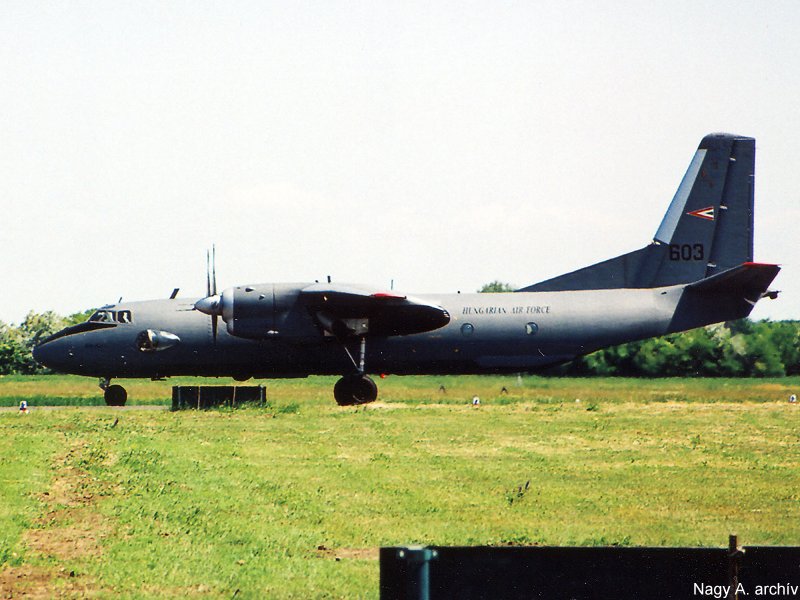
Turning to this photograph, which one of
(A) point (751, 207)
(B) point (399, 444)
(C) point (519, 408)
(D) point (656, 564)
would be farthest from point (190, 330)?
(D) point (656, 564)

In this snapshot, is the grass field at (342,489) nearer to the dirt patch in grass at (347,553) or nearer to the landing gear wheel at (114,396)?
the dirt patch in grass at (347,553)

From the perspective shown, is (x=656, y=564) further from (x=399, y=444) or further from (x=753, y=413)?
(x=753, y=413)

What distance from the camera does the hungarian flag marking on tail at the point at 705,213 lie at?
1341 inches

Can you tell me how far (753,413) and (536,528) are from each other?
60.3 ft

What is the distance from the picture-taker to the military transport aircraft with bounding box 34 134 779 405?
100.0 ft

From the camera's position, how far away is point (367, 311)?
31016 millimetres

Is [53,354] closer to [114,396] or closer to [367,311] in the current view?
[114,396]

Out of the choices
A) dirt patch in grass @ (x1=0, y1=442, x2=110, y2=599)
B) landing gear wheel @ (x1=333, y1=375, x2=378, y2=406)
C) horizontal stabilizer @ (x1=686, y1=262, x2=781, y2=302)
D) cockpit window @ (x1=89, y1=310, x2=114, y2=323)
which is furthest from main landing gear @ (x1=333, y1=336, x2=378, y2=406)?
dirt patch in grass @ (x1=0, y1=442, x2=110, y2=599)

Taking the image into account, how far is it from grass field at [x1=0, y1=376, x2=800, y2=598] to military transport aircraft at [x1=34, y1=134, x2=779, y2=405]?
2605 millimetres

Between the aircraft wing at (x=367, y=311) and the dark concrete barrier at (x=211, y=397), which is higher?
the aircraft wing at (x=367, y=311)

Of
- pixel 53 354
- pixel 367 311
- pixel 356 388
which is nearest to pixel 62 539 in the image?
pixel 367 311

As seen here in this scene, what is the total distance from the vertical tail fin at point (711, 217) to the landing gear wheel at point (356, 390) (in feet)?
31.5

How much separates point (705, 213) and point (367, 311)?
40.3 feet

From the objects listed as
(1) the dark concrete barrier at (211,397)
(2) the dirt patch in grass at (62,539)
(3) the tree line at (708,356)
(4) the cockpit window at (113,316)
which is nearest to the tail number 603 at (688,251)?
(3) the tree line at (708,356)
